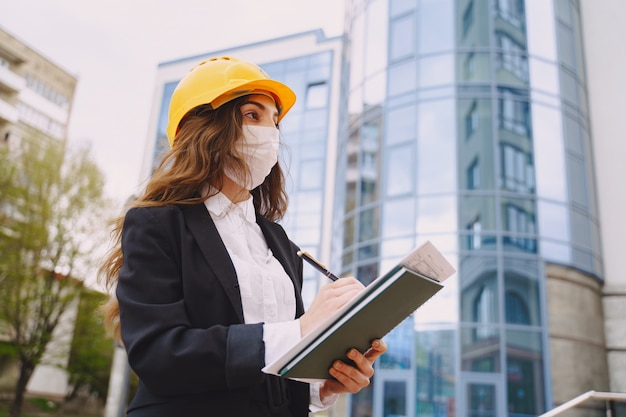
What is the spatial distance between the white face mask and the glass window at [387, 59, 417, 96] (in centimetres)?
1500

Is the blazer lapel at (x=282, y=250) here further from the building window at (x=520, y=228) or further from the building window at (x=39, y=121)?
the building window at (x=39, y=121)

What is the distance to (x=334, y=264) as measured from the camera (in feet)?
57.8

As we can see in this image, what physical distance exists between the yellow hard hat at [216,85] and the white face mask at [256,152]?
5.0 inches

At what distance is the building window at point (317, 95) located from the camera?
73.7 ft

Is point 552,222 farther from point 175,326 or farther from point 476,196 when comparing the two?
point 175,326

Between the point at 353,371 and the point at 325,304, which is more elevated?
the point at 325,304

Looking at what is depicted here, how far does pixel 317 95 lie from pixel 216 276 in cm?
2169

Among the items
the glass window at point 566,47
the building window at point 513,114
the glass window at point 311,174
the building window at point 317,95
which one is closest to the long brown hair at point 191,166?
the building window at point 513,114

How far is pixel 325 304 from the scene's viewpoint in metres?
1.44

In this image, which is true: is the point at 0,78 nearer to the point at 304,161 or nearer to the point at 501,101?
the point at 304,161

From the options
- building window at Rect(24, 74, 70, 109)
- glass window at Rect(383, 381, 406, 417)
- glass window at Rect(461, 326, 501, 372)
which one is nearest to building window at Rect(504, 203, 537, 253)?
glass window at Rect(461, 326, 501, 372)

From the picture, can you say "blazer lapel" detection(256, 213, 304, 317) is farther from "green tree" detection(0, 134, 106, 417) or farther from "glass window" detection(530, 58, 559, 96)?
"green tree" detection(0, 134, 106, 417)

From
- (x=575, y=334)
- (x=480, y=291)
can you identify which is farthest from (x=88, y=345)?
(x=575, y=334)

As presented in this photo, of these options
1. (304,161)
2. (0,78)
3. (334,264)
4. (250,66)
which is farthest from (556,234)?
(0,78)
